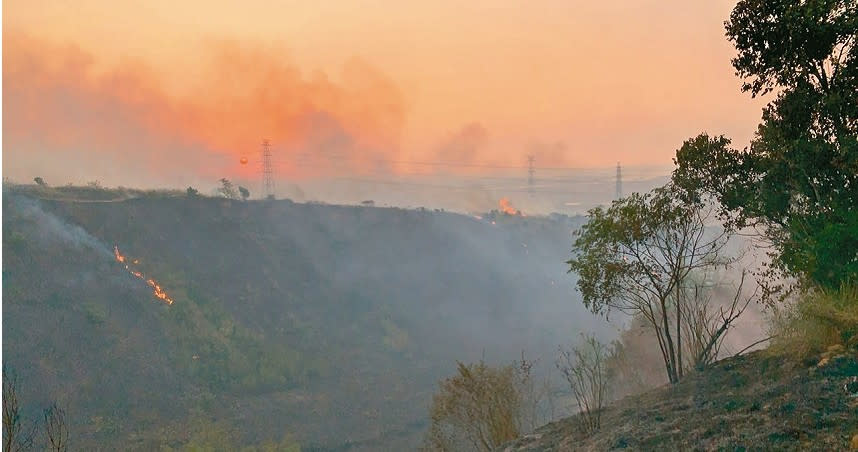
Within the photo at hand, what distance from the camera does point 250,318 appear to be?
57375mm

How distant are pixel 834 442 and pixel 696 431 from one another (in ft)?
9.59

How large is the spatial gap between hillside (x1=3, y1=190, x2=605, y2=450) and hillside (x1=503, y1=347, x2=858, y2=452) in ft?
69.9

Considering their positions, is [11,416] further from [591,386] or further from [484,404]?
[484,404]

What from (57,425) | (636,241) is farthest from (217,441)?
(636,241)

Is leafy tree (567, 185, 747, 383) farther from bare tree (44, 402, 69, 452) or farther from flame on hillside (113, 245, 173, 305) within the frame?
flame on hillside (113, 245, 173, 305)

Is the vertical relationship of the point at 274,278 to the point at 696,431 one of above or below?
above

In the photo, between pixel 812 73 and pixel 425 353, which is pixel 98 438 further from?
pixel 812 73

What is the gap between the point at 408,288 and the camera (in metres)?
77.5

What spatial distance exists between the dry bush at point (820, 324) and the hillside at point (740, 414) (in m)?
0.48

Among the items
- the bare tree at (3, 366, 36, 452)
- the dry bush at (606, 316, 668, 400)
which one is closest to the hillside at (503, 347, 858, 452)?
the bare tree at (3, 366, 36, 452)

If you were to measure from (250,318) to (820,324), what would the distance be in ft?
165

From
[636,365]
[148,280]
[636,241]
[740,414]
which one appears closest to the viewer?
[740,414]

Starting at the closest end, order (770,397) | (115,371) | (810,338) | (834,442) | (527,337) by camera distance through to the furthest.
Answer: (834,442)
(770,397)
(810,338)
(115,371)
(527,337)

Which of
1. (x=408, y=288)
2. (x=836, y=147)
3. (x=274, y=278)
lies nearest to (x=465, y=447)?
(x=836, y=147)
